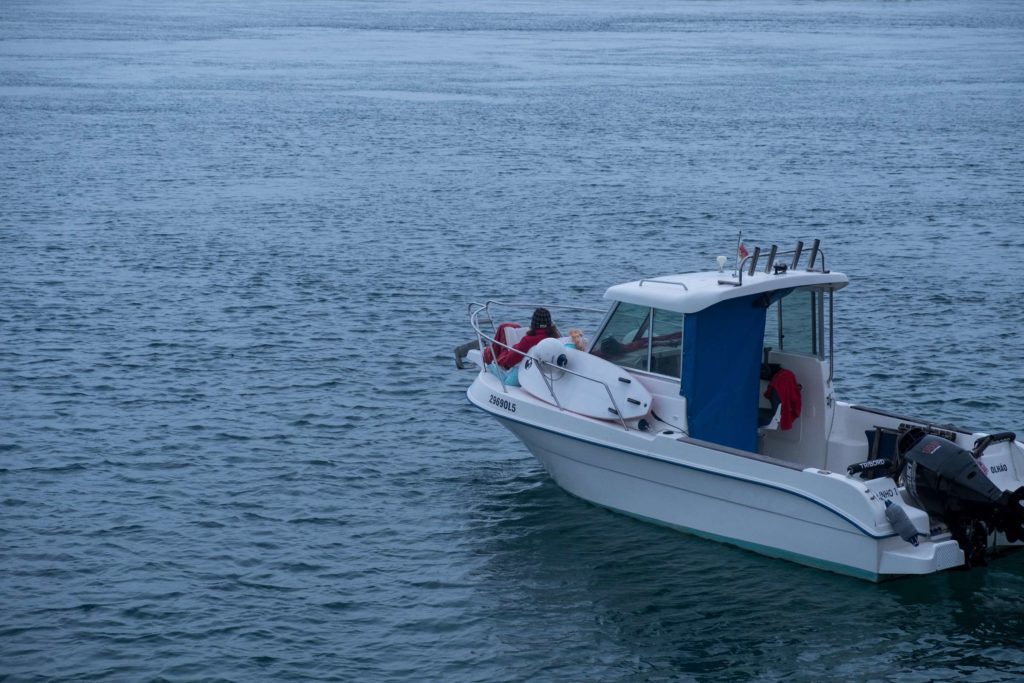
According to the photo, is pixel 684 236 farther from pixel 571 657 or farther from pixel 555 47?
pixel 555 47

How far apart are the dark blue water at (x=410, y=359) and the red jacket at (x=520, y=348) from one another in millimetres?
1782

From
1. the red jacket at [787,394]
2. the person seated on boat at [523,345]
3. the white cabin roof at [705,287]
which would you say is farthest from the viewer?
the person seated on boat at [523,345]

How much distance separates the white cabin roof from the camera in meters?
15.6

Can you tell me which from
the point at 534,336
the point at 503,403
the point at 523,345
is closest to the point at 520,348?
the point at 523,345

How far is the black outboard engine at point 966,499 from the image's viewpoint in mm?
14219

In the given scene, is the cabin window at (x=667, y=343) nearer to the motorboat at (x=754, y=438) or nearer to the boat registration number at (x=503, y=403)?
the motorboat at (x=754, y=438)

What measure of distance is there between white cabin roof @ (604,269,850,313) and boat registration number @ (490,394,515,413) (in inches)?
74.6

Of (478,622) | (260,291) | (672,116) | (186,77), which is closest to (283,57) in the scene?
(186,77)

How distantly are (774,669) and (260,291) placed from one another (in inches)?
728

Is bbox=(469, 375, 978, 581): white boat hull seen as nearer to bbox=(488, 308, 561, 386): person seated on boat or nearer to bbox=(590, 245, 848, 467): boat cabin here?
bbox=(488, 308, 561, 386): person seated on boat

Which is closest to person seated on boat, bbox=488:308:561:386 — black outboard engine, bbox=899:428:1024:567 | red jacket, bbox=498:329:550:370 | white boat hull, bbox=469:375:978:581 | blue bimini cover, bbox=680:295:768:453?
red jacket, bbox=498:329:550:370

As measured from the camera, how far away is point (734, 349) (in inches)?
632

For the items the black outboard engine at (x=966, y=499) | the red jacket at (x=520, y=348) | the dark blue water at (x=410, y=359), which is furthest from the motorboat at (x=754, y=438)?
the dark blue water at (x=410, y=359)

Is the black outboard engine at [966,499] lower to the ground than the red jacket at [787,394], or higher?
lower
